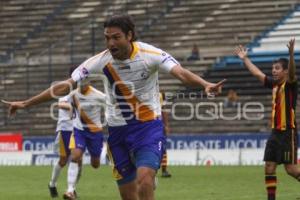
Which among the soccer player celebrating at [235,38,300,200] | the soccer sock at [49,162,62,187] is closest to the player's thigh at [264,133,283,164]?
the soccer player celebrating at [235,38,300,200]

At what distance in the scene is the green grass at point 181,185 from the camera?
16.0 metres

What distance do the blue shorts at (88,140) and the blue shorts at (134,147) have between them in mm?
7321

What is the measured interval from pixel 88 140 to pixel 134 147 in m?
8.04

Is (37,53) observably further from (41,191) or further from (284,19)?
(41,191)

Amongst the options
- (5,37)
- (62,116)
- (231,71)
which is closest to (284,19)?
(231,71)

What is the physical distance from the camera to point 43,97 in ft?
31.0

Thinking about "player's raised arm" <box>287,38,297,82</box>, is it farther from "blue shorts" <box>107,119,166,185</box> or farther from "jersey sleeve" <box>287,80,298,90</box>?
"blue shorts" <box>107,119,166,185</box>

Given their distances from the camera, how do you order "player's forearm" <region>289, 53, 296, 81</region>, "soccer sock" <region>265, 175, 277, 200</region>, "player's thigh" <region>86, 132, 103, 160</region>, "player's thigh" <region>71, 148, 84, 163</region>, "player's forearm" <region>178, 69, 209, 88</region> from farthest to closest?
"player's thigh" <region>86, 132, 103, 160</region> → "player's thigh" <region>71, 148, 84, 163</region> → "soccer sock" <region>265, 175, 277, 200</region> → "player's forearm" <region>289, 53, 296, 81</region> → "player's forearm" <region>178, 69, 209, 88</region>

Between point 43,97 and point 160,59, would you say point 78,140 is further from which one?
point 160,59

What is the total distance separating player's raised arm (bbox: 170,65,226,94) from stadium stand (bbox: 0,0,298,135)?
23.2 m

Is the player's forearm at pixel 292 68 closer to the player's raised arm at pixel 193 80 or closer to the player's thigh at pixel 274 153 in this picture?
the player's thigh at pixel 274 153

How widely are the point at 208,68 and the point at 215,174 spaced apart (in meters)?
13.0

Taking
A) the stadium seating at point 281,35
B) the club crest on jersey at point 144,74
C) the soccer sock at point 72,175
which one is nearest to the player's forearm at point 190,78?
the club crest on jersey at point 144,74

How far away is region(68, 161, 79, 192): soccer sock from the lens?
52.0 feet
